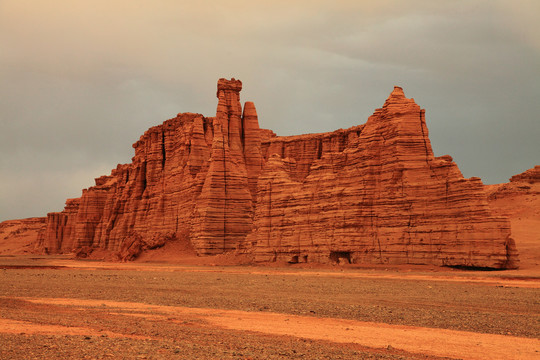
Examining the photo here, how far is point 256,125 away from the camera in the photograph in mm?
68312

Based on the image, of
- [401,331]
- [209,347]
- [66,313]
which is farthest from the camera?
[66,313]

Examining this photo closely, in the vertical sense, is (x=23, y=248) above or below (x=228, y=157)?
below

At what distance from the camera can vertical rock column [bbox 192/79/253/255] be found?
58.4 meters

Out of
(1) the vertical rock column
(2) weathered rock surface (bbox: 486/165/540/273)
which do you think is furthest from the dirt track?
(1) the vertical rock column

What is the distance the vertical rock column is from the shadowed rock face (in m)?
0.11

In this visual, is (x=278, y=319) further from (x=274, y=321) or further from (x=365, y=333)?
(x=365, y=333)

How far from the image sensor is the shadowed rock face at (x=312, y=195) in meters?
35.8

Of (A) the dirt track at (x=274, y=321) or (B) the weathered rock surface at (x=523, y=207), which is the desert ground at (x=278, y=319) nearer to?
(A) the dirt track at (x=274, y=321)

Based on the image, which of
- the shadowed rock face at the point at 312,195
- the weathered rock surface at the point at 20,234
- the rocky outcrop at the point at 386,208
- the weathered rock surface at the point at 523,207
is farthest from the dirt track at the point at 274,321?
the weathered rock surface at the point at 20,234

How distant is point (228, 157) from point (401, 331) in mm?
49315

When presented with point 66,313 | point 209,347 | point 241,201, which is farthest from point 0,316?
point 241,201

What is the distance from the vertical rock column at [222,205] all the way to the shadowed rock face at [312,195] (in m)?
0.11

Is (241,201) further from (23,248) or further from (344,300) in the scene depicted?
(23,248)

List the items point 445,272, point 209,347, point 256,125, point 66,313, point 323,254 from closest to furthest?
point 209,347 → point 66,313 → point 445,272 → point 323,254 → point 256,125
